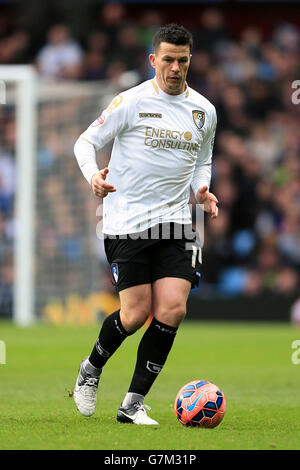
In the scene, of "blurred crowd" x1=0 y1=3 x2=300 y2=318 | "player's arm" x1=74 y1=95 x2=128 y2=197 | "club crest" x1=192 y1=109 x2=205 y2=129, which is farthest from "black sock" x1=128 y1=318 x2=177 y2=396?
"blurred crowd" x1=0 y1=3 x2=300 y2=318

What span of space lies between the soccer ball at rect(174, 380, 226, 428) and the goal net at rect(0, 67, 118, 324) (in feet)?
33.9

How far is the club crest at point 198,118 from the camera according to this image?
20.7 feet

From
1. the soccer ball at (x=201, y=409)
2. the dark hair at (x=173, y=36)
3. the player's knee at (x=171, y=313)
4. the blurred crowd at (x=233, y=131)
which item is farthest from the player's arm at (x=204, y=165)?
the blurred crowd at (x=233, y=131)

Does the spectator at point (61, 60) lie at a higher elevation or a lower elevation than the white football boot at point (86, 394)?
higher

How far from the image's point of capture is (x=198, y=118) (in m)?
6.34

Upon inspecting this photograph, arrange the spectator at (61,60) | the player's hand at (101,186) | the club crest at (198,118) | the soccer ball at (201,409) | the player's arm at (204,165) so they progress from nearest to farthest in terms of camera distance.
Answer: the player's hand at (101,186) → the soccer ball at (201,409) → the club crest at (198,118) → the player's arm at (204,165) → the spectator at (61,60)

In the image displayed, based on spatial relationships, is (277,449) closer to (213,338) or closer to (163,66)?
(163,66)

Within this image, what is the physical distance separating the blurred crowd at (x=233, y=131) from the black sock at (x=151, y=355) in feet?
34.1

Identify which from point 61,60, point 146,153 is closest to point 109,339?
point 146,153

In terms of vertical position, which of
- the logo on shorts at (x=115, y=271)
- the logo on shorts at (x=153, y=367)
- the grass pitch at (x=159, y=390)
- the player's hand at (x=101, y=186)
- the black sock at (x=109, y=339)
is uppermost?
the player's hand at (x=101, y=186)

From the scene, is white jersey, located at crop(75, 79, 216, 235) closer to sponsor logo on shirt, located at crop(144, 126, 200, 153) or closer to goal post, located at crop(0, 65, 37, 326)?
sponsor logo on shirt, located at crop(144, 126, 200, 153)

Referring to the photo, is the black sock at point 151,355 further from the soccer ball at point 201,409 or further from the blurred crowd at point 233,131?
the blurred crowd at point 233,131
